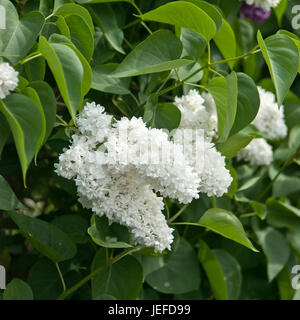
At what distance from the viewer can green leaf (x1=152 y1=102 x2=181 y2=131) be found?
101 cm

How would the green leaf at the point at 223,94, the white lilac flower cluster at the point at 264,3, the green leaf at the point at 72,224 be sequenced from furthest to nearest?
the white lilac flower cluster at the point at 264,3, the green leaf at the point at 72,224, the green leaf at the point at 223,94

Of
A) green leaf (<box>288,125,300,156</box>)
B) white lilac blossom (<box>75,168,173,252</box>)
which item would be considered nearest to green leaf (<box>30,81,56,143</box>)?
white lilac blossom (<box>75,168,173,252</box>)

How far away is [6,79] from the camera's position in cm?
77

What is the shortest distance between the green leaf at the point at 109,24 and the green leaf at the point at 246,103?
0.27 meters

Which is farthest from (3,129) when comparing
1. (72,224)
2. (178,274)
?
(178,274)

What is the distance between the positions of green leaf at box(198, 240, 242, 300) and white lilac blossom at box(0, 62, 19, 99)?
2.31ft

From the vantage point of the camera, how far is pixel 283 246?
1.42m

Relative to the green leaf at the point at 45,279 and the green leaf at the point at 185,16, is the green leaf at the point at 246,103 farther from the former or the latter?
the green leaf at the point at 45,279

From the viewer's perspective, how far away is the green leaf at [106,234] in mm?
900

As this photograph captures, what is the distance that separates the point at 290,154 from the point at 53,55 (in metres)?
0.82

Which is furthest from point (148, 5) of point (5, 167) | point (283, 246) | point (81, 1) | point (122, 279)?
point (283, 246)

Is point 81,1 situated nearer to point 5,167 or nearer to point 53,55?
point 53,55

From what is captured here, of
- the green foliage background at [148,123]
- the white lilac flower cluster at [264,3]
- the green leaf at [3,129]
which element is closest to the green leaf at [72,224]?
the green foliage background at [148,123]
